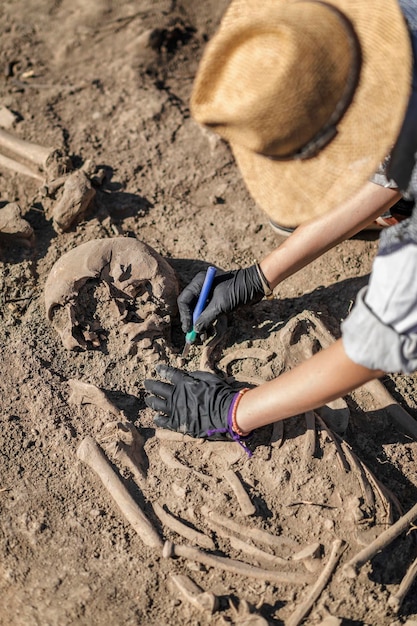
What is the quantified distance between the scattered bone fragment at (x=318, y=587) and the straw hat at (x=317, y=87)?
1701 millimetres

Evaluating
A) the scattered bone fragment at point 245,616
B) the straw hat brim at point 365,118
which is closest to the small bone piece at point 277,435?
the scattered bone fragment at point 245,616

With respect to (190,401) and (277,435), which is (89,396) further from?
(277,435)

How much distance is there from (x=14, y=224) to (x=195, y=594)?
252cm

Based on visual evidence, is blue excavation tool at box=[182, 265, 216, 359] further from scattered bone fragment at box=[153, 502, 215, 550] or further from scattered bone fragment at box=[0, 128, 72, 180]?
scattered bone fragment at box=[0, 128, 72, 180]

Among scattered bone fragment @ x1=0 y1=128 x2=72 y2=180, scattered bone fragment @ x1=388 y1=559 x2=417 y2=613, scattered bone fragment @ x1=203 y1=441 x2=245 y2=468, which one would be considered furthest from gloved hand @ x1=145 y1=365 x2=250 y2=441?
scattered bone fragment @ x1=0 y1=128 x2=72 y2=180

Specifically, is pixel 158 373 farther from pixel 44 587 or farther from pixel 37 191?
pixel 37 191

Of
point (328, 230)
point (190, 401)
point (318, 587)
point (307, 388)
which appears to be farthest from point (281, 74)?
point (318, 587)

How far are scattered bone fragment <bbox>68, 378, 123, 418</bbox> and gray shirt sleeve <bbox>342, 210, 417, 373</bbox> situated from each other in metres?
1.51

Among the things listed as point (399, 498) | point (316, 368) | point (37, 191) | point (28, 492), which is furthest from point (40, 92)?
point (399, 498)

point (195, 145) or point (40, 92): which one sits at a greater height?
point (40, 92)

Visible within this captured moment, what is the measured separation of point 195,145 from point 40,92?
1353mm

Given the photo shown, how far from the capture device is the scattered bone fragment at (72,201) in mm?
4234

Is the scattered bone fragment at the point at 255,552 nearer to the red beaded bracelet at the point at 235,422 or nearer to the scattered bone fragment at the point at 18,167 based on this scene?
the red beaded bracelet at the point at 235,422

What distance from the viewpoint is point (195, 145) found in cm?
487
